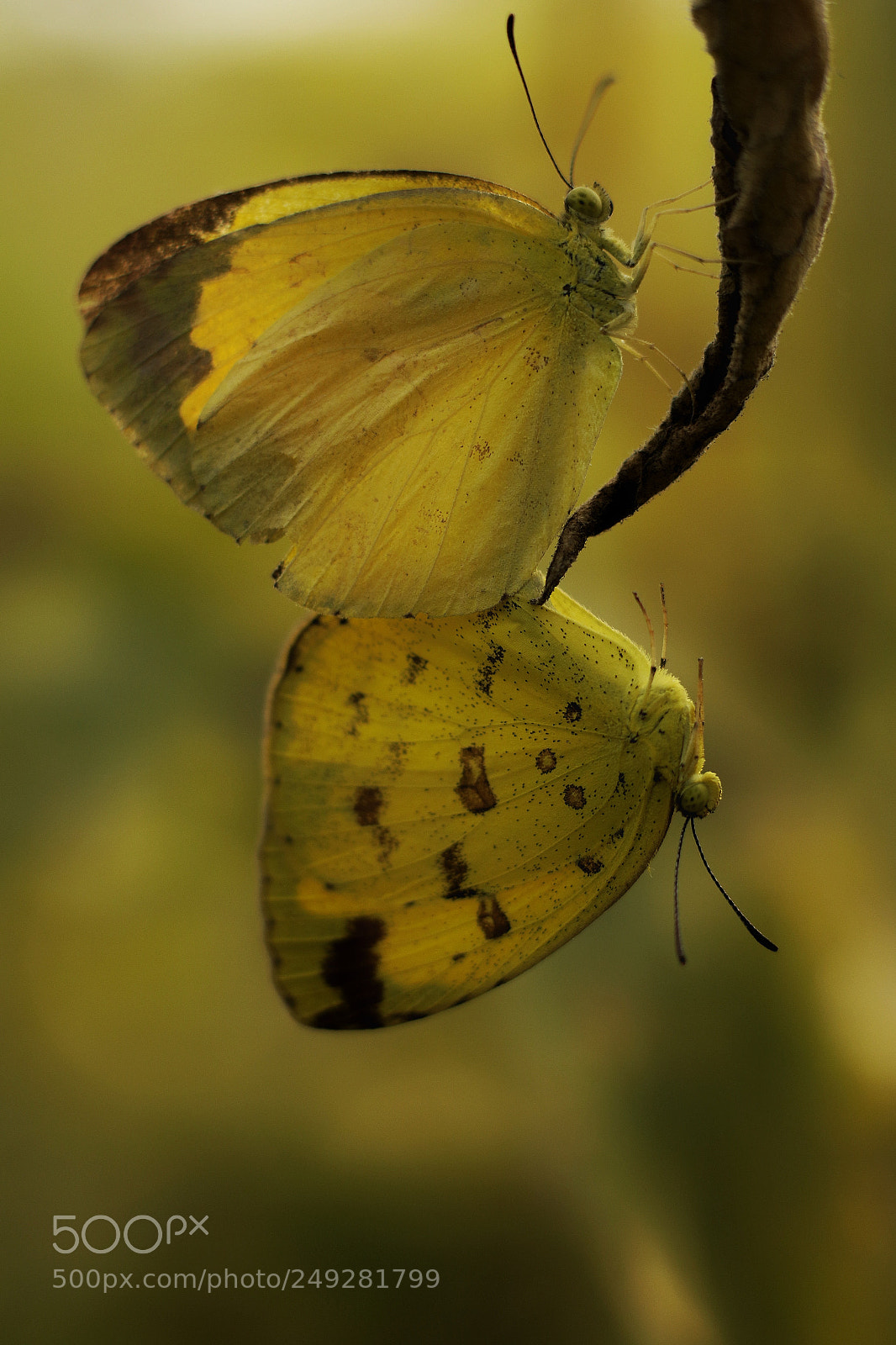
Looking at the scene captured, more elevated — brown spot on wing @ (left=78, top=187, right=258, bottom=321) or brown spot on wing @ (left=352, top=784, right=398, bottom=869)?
brown spot on wing @ (left=78, top=187, right=258, bottom=321)

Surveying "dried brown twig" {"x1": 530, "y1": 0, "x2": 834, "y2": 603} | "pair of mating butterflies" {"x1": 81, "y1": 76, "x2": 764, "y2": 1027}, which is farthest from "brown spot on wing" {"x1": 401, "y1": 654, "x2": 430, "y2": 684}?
"dried brown twig" {"x1": 530, "y1": 0, "x2": 834, "y2": 603}

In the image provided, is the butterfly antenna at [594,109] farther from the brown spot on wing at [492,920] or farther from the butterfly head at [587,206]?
the brown spot on wing at [492,920]

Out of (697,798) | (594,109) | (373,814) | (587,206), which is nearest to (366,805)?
(373,814)

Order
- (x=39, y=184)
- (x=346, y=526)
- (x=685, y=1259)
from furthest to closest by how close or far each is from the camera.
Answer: (x=39, y=184), (x=685, y=1259), (x=346, y=526)

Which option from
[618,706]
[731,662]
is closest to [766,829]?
[731,662]

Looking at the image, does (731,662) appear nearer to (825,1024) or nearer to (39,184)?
(825,1024)

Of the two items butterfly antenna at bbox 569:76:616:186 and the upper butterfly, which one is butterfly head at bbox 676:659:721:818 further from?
butterfly antenna at bbox 569:76:616:186
